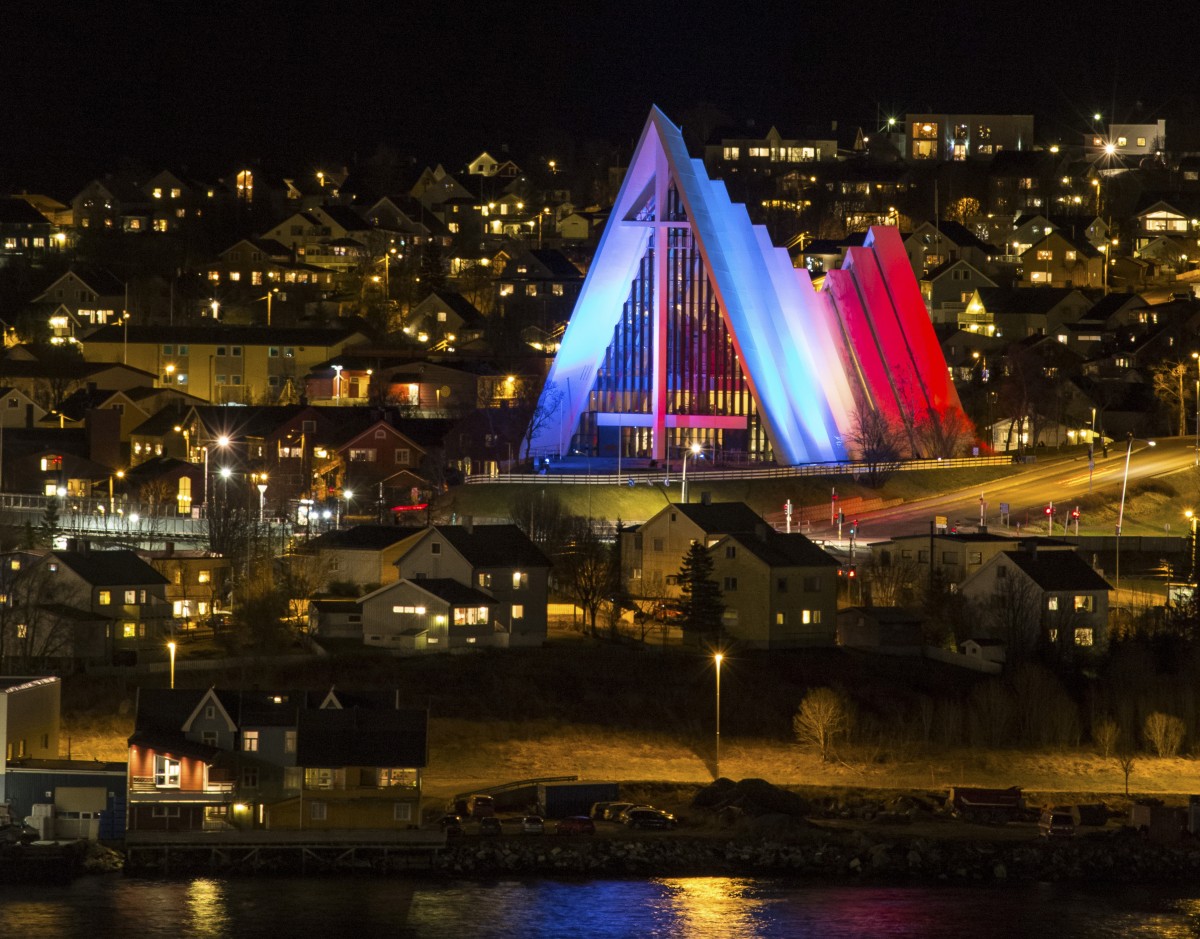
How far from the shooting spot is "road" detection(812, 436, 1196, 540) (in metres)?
46.2

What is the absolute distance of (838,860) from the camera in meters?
29.3

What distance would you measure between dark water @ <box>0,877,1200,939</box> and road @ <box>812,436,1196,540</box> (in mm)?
16716

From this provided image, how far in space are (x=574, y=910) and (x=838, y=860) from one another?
333 centimetres

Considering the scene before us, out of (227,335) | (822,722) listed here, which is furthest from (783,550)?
(227,335)

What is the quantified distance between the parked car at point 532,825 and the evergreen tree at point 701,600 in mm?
7442

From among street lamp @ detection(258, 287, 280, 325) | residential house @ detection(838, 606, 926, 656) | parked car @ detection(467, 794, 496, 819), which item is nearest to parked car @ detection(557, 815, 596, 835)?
parked car @ detection(467, 794, 496, 819)

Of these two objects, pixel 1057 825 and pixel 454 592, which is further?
pixel 454 592

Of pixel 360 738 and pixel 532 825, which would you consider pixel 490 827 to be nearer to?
pixel 532 825

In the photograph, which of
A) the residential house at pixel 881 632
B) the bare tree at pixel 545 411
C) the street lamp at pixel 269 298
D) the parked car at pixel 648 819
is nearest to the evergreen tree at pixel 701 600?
the residential house at pixel 881 632

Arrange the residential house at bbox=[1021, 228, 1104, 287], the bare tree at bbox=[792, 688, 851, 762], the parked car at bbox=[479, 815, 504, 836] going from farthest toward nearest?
the residential house at bbox=[1021, 228, 1104, 287] → the bare tree at bbox=[792, 688, 851, 762] → the parked car at bbox=[479, 815, 504, 836]

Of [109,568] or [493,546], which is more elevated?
[493,546]

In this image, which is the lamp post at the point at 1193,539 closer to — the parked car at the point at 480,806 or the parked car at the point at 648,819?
the parked car at the point at 648,819

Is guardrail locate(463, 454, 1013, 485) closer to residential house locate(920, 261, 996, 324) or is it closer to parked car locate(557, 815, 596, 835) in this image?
parked car locate(557, 815, 596, 835)

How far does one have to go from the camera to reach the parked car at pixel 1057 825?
3014cm
